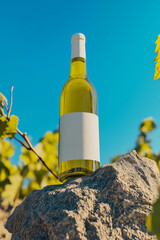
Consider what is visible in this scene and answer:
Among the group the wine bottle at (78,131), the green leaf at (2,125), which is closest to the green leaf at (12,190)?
the green leaf at (2,125)

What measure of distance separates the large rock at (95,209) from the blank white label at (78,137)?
0.12 meters

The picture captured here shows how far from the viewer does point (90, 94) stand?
39.4 inches

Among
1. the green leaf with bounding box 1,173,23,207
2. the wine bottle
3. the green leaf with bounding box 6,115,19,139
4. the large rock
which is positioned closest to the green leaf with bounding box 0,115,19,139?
the green leaf with bounding box 6,115,19,139

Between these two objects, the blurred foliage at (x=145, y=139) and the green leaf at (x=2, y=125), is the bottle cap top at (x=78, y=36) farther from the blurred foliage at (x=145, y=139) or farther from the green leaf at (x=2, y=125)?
the blurred foliage at (x=145, y=139)

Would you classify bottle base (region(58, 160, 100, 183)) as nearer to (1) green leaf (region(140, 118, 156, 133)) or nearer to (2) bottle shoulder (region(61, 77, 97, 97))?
(2) bottle shoulder (region(61, 77, 97, 97))

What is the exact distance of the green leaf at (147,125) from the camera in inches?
73.8

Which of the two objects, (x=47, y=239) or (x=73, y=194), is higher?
(x=73, y=194)

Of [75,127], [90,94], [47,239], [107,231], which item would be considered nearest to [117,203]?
[107,231]

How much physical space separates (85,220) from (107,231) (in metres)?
0.06

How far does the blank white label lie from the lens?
2.85 feet

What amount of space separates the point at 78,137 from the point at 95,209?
0.29 meters

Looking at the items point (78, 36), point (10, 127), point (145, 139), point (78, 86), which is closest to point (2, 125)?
point (10, 127)

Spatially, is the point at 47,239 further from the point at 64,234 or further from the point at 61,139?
the point at 61,139

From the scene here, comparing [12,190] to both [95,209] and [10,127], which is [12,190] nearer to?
[10,127]
